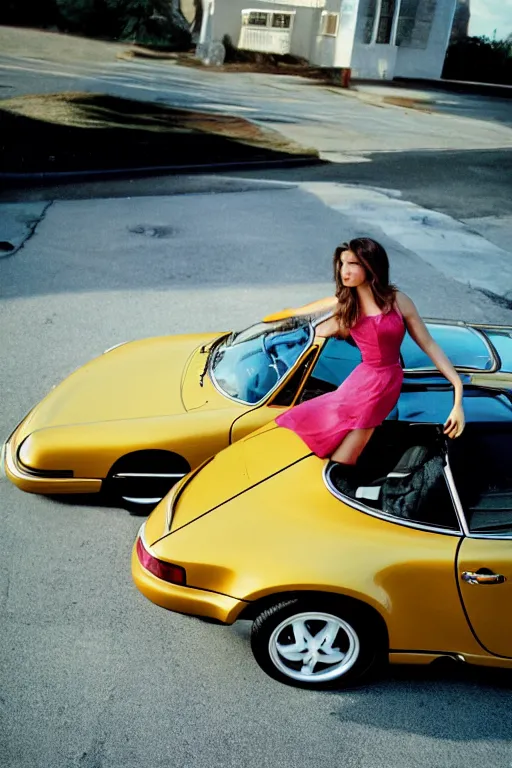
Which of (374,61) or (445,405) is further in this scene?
(374,61)

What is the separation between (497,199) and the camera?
42.4 ft

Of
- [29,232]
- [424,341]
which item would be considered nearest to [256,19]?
[29,232]

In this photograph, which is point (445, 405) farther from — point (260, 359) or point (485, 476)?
point (260, 359)

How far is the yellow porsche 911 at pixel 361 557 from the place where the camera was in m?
3.14

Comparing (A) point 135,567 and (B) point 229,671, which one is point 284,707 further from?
(A) point 135,567

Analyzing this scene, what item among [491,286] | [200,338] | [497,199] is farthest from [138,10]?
[200,338]

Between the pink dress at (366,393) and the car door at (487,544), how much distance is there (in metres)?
0.47

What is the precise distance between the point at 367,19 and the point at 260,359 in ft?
87.4

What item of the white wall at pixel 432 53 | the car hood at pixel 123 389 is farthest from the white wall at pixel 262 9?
the car hood at pixel 123 389

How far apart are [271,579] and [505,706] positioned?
137 cm

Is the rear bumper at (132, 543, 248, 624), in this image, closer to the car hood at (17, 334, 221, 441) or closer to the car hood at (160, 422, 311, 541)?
the car hood at (160, 422, 311, 541)

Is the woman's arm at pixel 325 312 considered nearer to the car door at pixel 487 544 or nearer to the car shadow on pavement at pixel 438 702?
the car door at pixel 487 544

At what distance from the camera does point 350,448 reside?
11.4 ft

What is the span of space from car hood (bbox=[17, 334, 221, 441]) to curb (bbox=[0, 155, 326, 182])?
8.73 meters
